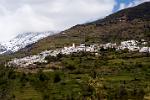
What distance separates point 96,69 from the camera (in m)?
195

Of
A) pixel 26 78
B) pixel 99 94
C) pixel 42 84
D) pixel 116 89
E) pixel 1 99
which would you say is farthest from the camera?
pixel 26 78

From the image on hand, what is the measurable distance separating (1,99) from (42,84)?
43388mm

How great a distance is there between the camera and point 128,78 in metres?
167

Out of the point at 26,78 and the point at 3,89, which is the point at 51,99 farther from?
the point at 26,78

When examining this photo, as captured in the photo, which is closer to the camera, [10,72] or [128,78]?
[128,78]

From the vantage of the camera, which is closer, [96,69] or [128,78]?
[128,78]

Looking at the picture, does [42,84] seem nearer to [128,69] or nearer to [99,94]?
[128,69]

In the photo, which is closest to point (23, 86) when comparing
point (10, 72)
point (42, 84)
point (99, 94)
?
point (42, 84)

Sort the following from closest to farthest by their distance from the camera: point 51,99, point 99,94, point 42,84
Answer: point 99,94
point 51,99
point 42,84

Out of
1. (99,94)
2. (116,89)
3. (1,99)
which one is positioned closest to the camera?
(99,94)

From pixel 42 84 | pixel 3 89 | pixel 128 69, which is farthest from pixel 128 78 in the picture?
pixel 3 89

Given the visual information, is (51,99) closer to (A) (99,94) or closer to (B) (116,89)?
(B) (116,89)

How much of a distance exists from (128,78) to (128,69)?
67.2 ft

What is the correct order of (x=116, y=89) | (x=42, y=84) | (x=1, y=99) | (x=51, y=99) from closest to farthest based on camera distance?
(x=1, y=99)
(x=51, y=99)
(x=116, y=89)
(x=42, y=84)
